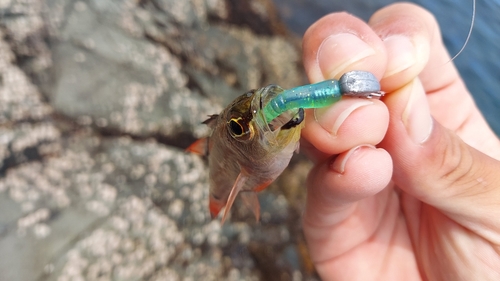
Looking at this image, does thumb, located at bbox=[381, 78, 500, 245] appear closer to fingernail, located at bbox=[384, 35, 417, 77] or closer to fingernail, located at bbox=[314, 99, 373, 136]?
fingernail, located at bbox=[384, 35, 417, 77]

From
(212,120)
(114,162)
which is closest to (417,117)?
(212,120)

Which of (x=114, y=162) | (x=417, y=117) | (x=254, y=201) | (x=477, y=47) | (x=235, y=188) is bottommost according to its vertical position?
(x=114, y=162)

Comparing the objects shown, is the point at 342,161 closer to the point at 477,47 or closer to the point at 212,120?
the point at 212,120

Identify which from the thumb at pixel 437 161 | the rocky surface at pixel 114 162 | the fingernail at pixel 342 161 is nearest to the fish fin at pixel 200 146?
the fingernail at pixel 342 161

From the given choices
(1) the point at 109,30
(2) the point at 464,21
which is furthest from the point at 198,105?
(2) the point at 464,21

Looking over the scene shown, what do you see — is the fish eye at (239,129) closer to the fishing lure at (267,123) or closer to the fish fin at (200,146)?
the fishing lure at (267,123)

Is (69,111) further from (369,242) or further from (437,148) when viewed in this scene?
(437,148)
